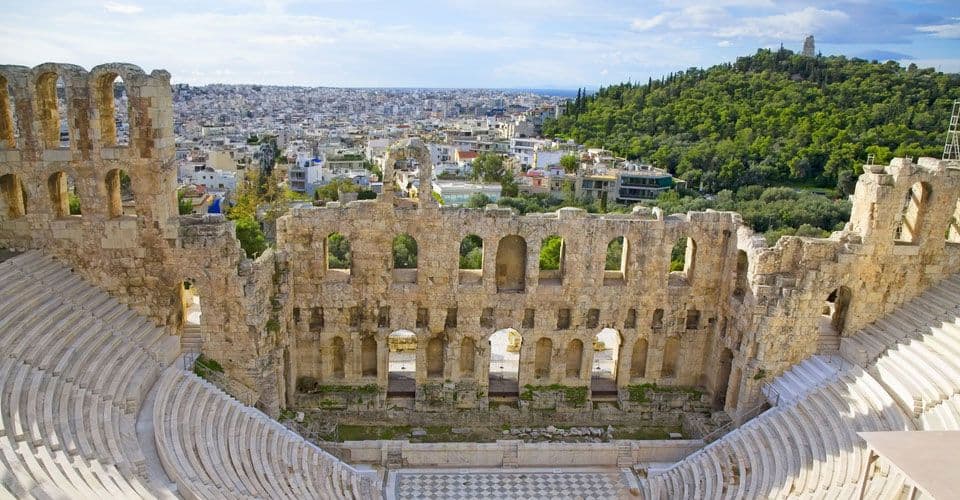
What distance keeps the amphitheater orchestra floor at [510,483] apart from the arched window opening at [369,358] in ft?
15.7

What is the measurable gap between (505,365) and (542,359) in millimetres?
2697

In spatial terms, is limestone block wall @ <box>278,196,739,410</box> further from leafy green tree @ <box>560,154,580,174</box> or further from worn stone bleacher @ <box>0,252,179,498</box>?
leafy green tree @ <box>560,154,580,174</box>

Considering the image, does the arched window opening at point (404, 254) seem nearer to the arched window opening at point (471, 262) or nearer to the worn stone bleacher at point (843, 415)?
the arched window opening at point (471, 262)

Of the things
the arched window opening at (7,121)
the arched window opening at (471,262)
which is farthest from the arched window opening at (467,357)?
the arched window opening at (7,121)

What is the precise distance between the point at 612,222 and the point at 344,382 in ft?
38.2

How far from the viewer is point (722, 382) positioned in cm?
2603

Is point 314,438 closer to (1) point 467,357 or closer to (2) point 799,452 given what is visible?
(1) point 467,357

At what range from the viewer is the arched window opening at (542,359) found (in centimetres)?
2617

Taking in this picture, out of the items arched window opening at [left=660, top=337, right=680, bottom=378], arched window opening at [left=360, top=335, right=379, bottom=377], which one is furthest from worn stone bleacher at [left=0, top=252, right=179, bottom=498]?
arched window opening at [left=660, top=337, right=680, bottom=378]

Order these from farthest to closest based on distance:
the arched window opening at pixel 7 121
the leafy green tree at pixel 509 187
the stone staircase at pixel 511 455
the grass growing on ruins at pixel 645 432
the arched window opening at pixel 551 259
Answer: the leafy green tree at pixel 509 187 < the arched window opening at pixel 551 259 < the grass growing on ruins at pixel 645 432 < the stone staircase at pixel 511 455 < the arched window opening at pixel 7 121

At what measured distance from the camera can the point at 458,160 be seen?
102 m

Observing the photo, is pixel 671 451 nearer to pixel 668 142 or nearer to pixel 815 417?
pixel 815 417

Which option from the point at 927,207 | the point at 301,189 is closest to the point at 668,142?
the point at 301,189

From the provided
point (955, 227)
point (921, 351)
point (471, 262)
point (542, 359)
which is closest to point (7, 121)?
point (542, 359)
